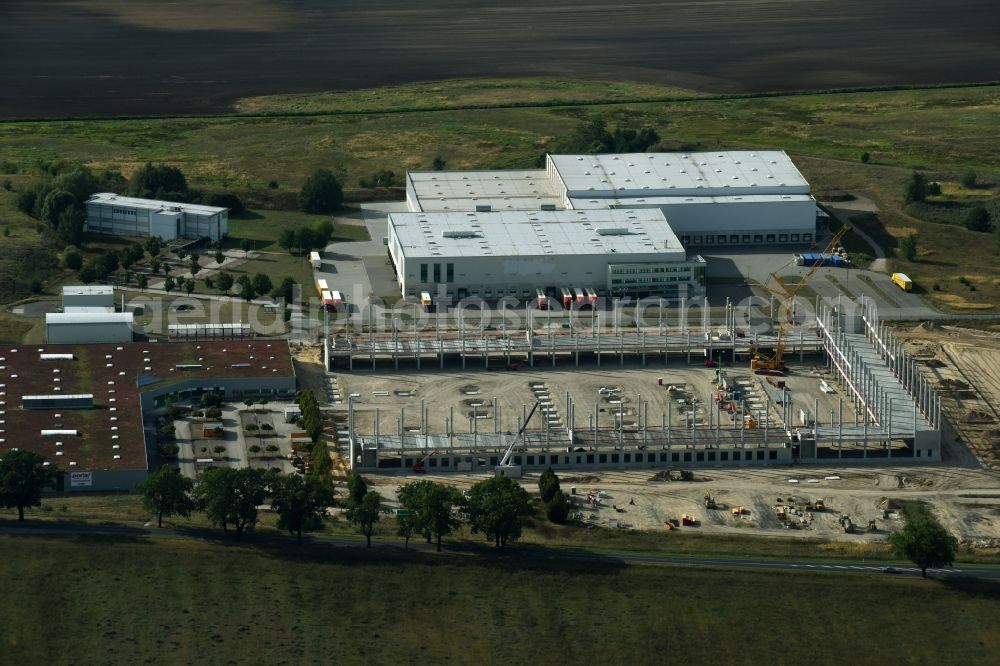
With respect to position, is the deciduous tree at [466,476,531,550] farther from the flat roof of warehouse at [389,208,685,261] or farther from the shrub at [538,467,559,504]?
the flat roof of warehouse at [389,208,685,261]

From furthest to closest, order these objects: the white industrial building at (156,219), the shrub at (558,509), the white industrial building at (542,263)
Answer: the white industrial building at (156,219) → the white industrial building at (542,263) → the shrub at (558,509)

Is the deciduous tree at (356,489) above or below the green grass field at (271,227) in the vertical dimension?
below

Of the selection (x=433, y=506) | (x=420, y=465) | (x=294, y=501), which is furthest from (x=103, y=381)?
(x=433, y=506)

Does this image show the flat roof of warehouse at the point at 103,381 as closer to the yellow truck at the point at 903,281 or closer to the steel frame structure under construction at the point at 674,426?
the steel frame structure under construction at the point at 674,426

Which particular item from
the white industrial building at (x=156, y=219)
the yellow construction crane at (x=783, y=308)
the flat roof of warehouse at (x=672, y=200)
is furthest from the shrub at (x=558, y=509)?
the white industrial building at (x=156, y=219)

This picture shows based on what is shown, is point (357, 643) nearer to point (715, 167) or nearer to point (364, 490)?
point (364, 490)

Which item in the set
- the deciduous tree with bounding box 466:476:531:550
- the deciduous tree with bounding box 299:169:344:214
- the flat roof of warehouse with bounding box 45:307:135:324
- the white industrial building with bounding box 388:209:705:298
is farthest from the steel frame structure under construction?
the deciduous tree with bounding box 299:169:344:214

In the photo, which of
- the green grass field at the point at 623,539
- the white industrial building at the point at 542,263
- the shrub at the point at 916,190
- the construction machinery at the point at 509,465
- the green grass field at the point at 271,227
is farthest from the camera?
the shrub at the point at 916,190
